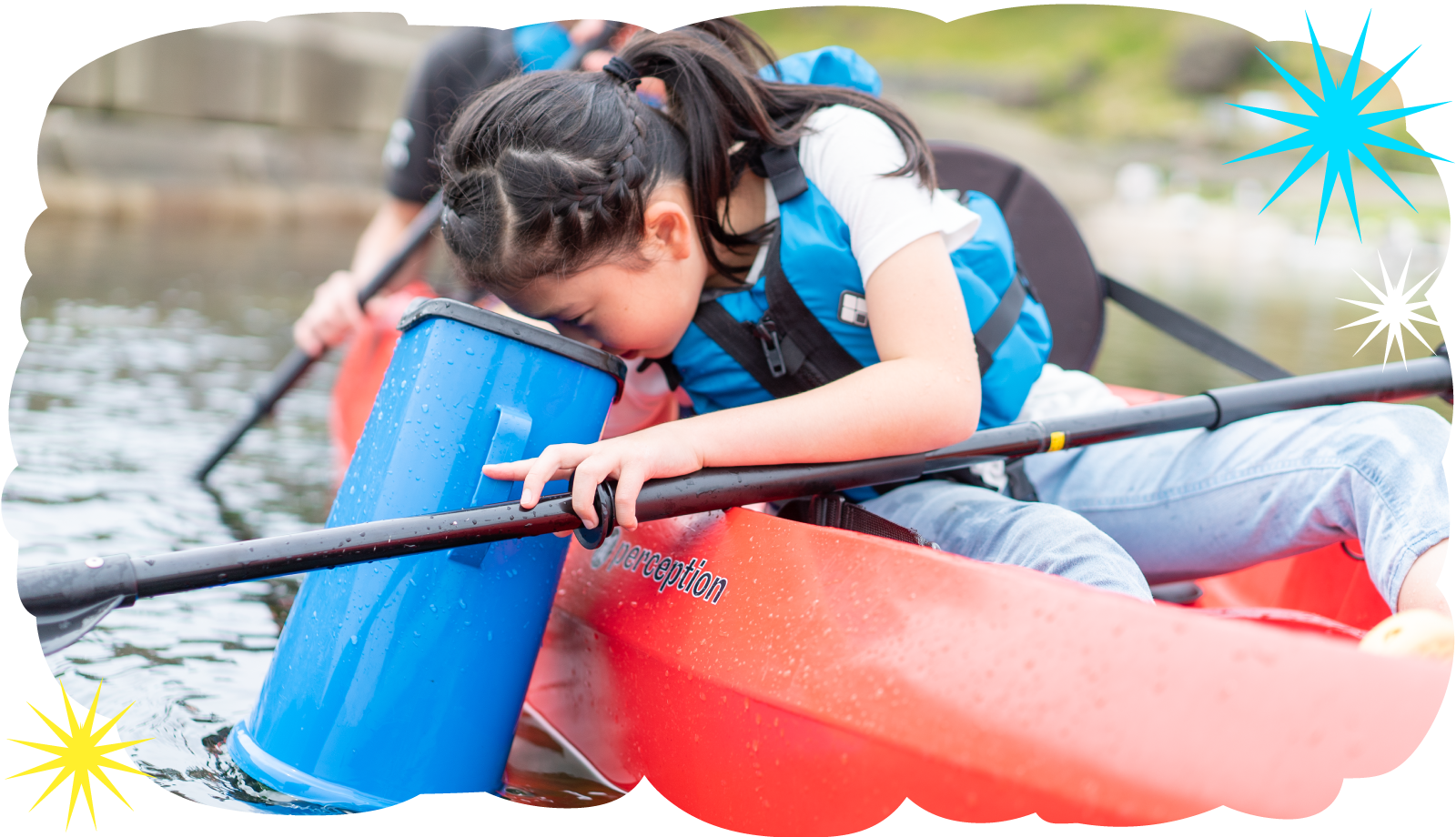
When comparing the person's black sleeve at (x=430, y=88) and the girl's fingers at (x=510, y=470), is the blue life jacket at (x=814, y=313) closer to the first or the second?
the girl's fingers at (x=510, y=470)

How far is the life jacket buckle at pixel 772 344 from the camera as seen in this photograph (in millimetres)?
1225

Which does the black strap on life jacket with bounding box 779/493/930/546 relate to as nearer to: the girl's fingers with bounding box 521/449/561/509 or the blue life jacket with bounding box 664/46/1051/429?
the blue life jacket with bounding box 664/46/1051/429

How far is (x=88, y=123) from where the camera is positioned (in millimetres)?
5961

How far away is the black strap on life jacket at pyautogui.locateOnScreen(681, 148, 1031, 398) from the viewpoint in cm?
120

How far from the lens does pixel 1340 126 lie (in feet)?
2.27

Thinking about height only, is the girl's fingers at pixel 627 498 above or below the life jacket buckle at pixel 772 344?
below

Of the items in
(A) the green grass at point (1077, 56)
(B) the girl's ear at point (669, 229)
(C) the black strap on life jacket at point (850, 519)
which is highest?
(A) the green grass at point (1077, 56)

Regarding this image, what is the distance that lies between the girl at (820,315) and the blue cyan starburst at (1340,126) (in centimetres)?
41

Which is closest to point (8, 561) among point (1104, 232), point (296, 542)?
point (296, 542)

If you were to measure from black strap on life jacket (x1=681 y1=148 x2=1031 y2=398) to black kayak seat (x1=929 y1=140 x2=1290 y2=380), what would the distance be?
0.61m

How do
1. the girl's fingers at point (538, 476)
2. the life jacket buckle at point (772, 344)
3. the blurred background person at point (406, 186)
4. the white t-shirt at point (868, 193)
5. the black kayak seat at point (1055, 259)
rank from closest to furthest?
the girl's fingers at point (538, 476) < the white t-shirt at point (868, 193) < the life jacket buckle at point (772, 344) < the black kayak seat at point (1055, 259) < the blurred background person at point (406, 186)

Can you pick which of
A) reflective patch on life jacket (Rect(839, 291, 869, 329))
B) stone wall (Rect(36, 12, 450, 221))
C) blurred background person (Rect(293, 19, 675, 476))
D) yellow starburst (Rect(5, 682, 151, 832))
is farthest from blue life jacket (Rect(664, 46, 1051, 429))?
stone wall (Rect(36, 12, 450, 221))

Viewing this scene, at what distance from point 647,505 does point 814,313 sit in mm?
319

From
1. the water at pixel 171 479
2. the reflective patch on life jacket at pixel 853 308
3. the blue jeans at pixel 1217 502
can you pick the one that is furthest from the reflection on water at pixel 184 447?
the reflective patch on life jacket at pixel 853 308
